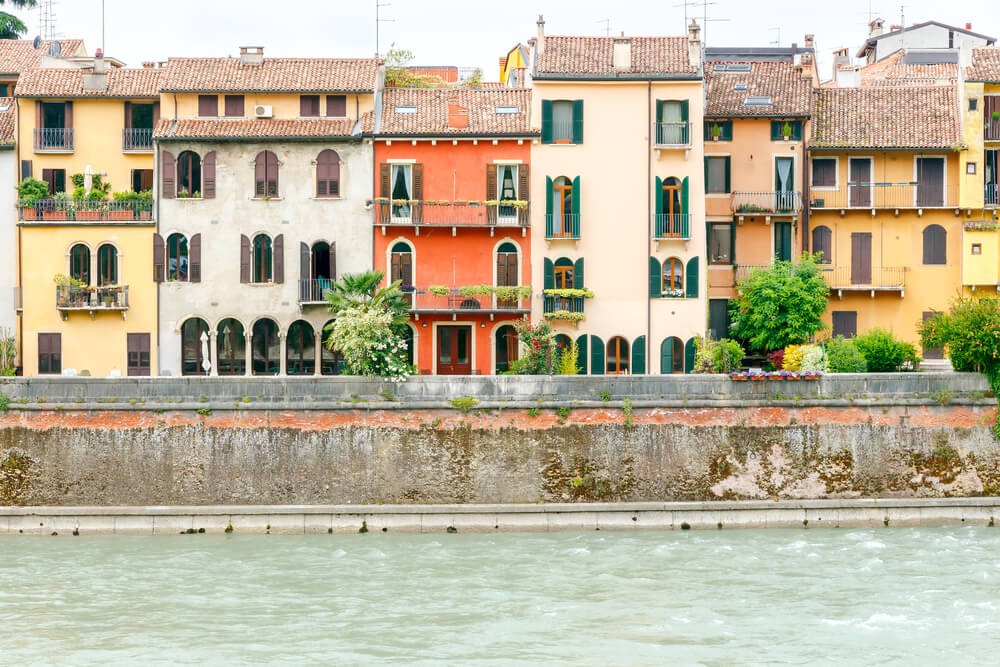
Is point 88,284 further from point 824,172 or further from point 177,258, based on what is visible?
point 824,172

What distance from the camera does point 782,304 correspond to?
3947cm

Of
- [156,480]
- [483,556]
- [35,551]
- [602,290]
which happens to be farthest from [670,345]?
[35,551]

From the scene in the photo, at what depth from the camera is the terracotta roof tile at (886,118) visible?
4150cm

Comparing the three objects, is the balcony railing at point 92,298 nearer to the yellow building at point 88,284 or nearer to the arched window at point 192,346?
the yellow building at point 88,284

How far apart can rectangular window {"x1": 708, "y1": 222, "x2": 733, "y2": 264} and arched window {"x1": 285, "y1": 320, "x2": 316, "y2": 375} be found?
43.1 ft

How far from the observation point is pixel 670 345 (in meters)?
39.2

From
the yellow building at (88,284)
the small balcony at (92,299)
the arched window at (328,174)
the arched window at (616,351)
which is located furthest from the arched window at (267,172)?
the arched window at (616,351)

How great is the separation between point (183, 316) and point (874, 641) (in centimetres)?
2379

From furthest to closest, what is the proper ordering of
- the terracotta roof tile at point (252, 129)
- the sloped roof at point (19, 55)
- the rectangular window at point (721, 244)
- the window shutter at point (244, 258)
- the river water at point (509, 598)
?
1. the sloped roof at point (19, 55)
2. the rectangular window at point (721, 244)
3. the window shutter at point (244, 258)
4. the terracotta roof tile at point (252, 129)
5. the river water at point (509, 598)

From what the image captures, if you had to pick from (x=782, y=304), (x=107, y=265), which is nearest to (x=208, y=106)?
(x=107, y=265)

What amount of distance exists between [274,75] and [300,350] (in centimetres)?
872

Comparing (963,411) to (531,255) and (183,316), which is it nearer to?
(531,255)

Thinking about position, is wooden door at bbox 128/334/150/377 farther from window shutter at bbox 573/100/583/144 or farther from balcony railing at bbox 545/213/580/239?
window shutter at bbox 573/100/583/144

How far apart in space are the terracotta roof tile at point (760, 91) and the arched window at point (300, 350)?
1449 centimetres
